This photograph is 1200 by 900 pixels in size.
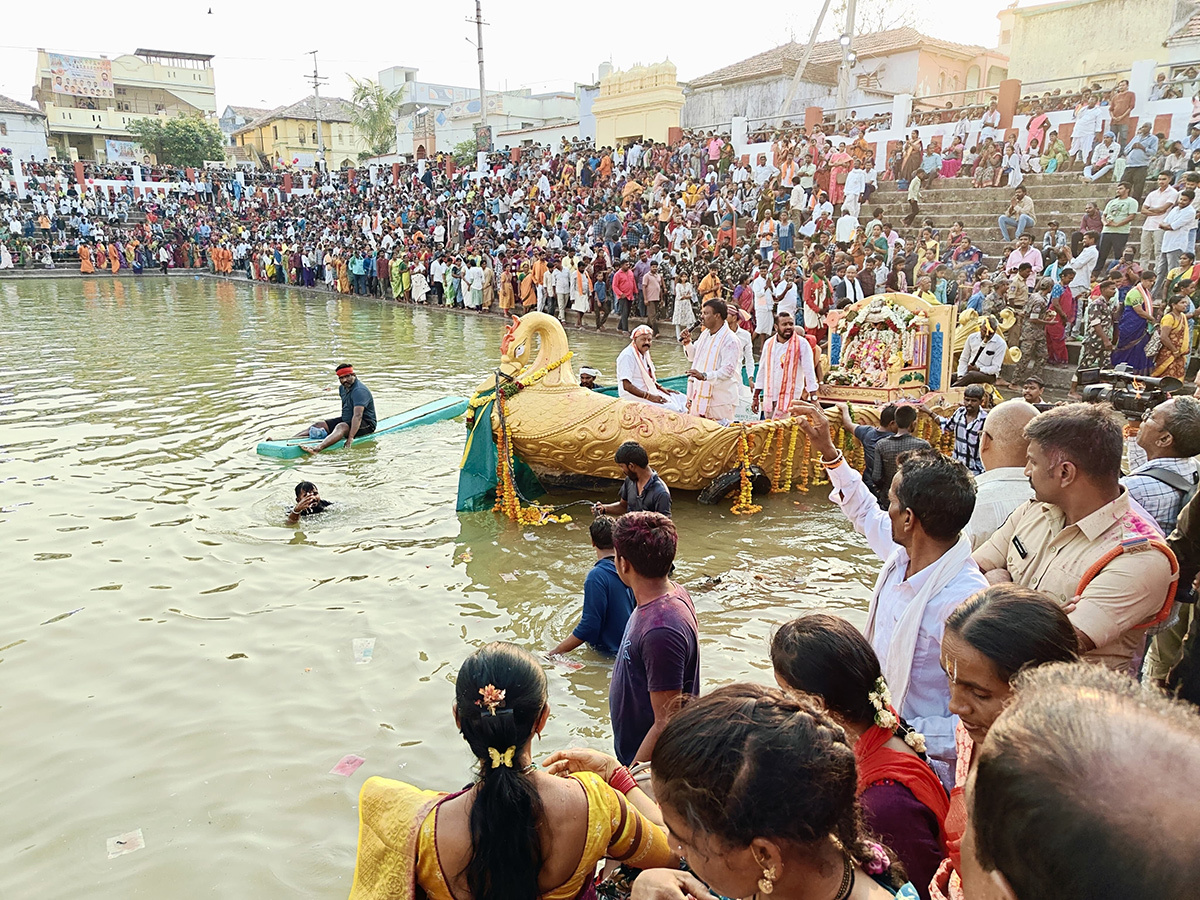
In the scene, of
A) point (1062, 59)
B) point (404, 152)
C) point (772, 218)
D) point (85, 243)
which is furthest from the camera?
point (404, 152)

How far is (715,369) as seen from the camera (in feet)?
25.4

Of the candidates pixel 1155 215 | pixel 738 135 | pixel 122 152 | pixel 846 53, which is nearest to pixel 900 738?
pixel 1155 215

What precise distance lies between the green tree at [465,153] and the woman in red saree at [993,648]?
30.4 meters

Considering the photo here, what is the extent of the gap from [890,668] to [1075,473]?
0.81m

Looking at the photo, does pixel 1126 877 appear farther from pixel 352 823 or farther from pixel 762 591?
pixel 762 591

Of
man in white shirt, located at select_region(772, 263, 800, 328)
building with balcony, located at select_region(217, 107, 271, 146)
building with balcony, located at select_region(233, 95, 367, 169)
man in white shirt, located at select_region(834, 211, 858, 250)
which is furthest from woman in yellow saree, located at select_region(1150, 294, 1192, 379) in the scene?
building with balcony, located at select_region(217, 107, 271, 146)

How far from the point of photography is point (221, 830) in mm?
3373

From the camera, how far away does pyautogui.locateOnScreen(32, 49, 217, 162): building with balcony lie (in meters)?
50.2

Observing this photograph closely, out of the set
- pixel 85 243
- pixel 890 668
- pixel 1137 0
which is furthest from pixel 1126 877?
pixel 85 243

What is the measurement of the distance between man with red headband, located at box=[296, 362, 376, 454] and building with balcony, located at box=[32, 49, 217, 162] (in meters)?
48.9

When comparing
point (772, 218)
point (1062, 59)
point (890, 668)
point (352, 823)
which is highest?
point (1062, 59)

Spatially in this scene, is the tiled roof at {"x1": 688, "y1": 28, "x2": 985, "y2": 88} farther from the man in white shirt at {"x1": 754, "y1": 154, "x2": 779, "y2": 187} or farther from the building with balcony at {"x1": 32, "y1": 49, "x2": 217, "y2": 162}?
the building with balcony at {"x1": 32, "y1": 49, "x2": 217, "y2": 162}

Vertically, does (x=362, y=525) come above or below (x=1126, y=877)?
below

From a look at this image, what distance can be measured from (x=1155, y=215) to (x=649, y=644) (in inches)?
503
